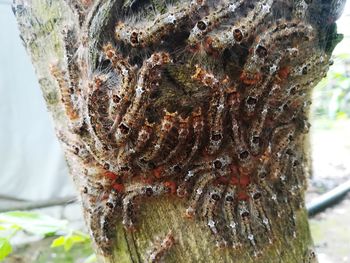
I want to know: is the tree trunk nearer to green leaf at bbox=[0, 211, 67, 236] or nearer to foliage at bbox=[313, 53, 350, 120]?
green leaf at bbox=[0, 211, 67, 236]

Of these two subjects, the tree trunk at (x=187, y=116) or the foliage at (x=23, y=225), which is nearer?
the tree trunk at (x=187, y=116)

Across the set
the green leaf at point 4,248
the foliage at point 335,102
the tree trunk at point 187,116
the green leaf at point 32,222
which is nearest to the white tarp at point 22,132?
the foliage at point 335,102

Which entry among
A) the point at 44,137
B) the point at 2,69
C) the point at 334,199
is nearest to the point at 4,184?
the point at 44,137

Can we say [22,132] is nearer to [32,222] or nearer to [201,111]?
[32,222]

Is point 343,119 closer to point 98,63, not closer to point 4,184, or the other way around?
point 4,184

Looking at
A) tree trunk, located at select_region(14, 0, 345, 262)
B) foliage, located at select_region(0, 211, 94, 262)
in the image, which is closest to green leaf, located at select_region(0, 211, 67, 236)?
foliage, located at select_region(0, 211, 94, 262)

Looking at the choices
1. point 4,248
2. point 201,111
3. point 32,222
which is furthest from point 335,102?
point 201,111

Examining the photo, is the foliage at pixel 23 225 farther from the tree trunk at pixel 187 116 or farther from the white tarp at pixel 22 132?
the white tarp at pixel 22 132
